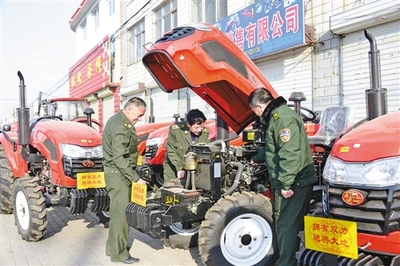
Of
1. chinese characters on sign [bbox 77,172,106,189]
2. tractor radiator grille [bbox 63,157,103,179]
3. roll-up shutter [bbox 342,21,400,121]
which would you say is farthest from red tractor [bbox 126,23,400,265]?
roll-up shutter [bbox 342,21,400,121]

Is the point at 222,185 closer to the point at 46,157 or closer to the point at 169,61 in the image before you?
the point at 169,61

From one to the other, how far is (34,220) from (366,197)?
4.23 metres

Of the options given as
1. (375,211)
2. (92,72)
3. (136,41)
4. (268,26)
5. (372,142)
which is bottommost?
(375,211)

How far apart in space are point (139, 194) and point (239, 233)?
1129 mm

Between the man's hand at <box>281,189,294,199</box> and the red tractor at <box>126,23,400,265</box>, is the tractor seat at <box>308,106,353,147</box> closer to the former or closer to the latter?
the red tractor at <box>126,23,400,265</box>

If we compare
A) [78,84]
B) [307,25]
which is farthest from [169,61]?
[78,84]

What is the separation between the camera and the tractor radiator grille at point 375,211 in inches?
99.1

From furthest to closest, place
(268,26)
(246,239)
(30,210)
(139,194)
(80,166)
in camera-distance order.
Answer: (268,26) → (80,166) → (30,210) → (139,194) → (246,239)

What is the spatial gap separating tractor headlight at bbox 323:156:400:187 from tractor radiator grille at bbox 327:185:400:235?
0.05 meters

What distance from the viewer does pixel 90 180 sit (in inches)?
211

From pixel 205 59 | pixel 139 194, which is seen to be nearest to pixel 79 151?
pixel 139 194

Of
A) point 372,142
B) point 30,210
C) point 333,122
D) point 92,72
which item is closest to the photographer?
point 372,142

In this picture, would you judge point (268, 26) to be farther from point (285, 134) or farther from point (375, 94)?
point (285, 134)

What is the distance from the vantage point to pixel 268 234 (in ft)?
13.7
